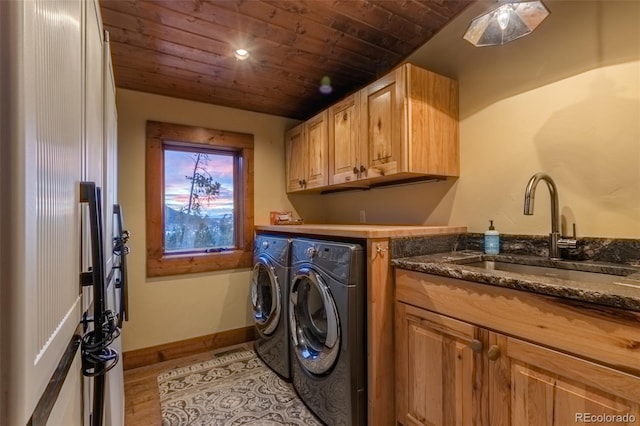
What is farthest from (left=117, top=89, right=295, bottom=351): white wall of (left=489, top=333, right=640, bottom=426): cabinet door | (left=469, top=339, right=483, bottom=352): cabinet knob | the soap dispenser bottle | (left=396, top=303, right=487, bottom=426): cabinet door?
(left=489, top=333, right=640, bottom=426): cabinet door

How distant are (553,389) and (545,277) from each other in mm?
390

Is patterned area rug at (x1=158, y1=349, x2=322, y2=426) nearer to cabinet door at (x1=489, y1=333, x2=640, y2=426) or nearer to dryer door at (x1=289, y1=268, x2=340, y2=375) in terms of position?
dryer door at (x1=289, y1=268, x2=340, y2=375)

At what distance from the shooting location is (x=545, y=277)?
45.7 inches

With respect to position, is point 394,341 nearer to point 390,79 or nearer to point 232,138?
point 390,79

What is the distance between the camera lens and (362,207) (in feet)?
9.27

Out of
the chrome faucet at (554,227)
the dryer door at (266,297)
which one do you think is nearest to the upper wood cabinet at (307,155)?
the dryer door at (266,297)

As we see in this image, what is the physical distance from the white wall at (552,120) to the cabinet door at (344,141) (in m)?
0.60

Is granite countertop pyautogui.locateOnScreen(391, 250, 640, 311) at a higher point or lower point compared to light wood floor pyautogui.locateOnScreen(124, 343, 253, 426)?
higher

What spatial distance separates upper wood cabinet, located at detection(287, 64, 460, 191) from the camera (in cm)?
180

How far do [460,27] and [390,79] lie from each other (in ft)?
2.05

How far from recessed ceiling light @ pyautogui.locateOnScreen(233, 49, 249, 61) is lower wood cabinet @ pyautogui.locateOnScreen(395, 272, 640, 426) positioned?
1.92 metres

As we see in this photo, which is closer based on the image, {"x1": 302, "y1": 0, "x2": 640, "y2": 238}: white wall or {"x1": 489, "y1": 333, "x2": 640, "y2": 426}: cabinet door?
{"x1": 489, "y1": 333, "x2": 640, "y2": 426}: cabinet door

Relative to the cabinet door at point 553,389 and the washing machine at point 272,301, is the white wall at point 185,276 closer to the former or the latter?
the washing machine at point 272,301

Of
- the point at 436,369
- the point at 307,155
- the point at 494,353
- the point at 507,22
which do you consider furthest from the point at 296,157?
the point at 494,353
